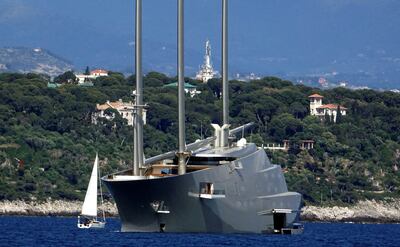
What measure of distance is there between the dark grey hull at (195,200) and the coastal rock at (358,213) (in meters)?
87.4

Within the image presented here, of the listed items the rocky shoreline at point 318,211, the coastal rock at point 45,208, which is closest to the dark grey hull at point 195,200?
the rocky shoreline at point 318,211

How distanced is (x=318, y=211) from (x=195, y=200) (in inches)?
3933

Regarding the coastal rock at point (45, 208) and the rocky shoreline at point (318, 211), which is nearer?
the coastal rock at point (45, 208)

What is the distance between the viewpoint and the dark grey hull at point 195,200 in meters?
91.6

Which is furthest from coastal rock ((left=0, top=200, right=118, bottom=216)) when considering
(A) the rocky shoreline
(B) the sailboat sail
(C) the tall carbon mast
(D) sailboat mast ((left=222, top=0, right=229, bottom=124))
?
(C) the tall carbon mast

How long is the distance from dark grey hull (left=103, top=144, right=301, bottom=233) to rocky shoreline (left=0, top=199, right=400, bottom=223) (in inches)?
3172

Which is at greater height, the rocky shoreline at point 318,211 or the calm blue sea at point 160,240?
the rocky shoreline at point 318,211

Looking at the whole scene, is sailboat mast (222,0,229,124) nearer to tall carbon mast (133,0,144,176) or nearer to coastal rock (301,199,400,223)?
tall carbon mast (133,0,144,176)

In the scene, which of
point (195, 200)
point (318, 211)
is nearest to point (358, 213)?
point (318, 211)

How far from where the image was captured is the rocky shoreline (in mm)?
180625

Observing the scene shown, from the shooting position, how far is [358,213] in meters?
193

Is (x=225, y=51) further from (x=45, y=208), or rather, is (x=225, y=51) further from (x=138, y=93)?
(x=45, y=208)

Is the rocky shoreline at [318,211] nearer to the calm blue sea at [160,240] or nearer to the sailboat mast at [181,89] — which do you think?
the calm blue sea at [160,240]

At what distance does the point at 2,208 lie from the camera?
18188 cm
